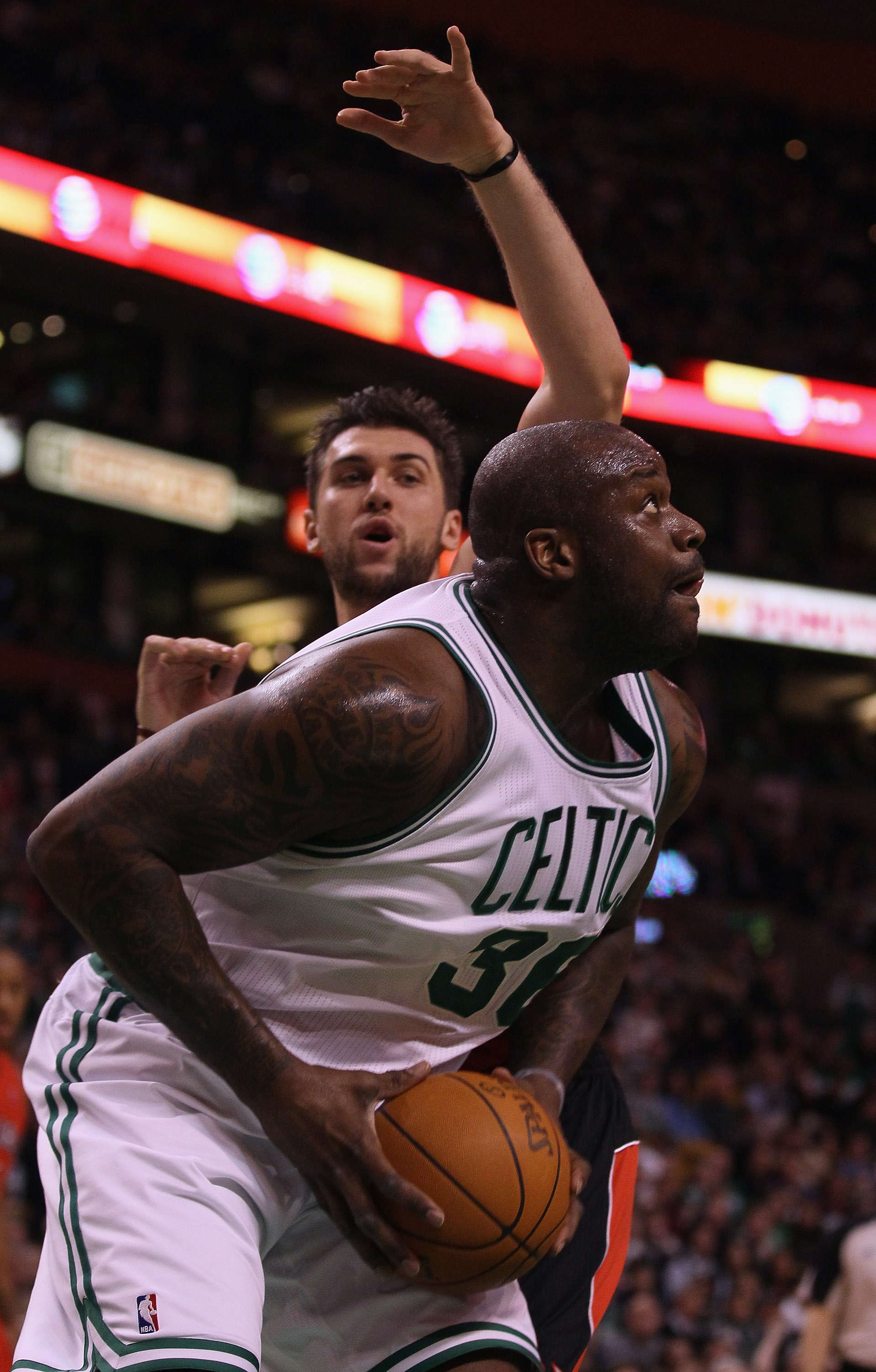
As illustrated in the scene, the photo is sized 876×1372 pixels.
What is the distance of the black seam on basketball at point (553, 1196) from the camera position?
234 centimetres

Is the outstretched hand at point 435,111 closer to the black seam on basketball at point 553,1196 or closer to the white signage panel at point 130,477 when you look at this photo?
the black seam on basketball at point 553,1196

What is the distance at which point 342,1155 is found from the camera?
7.34ft

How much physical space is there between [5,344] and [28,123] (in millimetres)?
3037

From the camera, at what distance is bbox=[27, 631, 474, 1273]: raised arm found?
85.5 inches

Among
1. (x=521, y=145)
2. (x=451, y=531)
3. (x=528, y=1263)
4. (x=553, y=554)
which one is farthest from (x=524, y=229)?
(x=521, y=145)

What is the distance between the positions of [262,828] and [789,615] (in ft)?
58.3

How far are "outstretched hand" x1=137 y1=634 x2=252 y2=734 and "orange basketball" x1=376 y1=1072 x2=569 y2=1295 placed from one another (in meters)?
1.08

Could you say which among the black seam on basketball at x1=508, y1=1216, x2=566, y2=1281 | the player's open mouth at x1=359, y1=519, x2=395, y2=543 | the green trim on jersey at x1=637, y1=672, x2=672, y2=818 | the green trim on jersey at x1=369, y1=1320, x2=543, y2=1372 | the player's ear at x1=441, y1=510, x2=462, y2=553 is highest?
the player's ear at x1=441, y1=510, x2=462, y2=553

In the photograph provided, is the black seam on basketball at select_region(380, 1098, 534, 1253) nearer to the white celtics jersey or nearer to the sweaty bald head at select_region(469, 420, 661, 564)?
the white celtics jersey

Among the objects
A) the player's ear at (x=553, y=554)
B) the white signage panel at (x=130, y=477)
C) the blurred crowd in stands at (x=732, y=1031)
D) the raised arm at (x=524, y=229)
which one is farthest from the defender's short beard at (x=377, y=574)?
the white signage panel at (x=130, y=477)

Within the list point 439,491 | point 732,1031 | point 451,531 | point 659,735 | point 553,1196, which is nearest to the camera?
point 553,1196

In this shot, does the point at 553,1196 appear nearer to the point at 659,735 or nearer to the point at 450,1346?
the point at 450,1346

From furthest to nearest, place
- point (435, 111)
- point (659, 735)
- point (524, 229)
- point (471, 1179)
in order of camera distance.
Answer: point (524, 229)
point (435, 111)
point (659, 735)
point (471, 1179)

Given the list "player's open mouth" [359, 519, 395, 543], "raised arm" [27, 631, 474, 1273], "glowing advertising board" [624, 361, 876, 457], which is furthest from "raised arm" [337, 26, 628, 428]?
"glowing advertising board" [624, 361, 876, 457]
